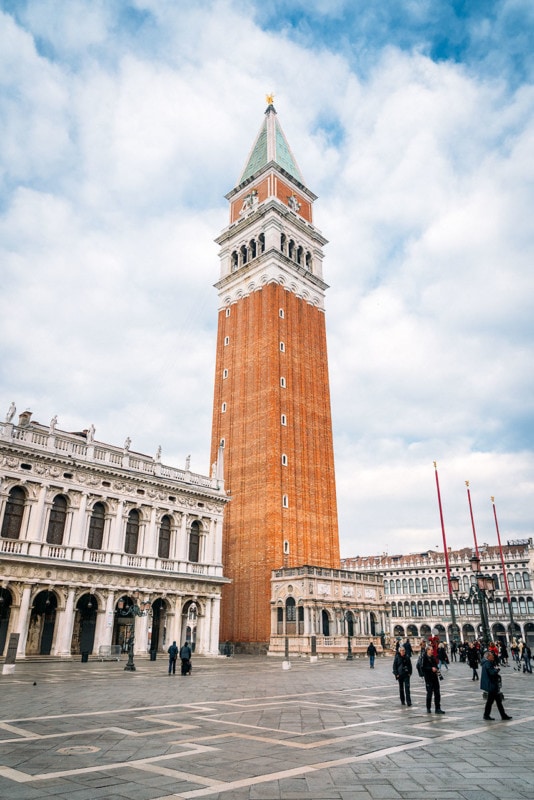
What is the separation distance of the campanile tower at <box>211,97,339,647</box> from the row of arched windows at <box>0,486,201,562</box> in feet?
26.9

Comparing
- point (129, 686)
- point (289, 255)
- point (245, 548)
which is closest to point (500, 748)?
point (129, 686)

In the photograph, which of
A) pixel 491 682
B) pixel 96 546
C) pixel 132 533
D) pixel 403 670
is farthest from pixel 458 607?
pixel 491 682

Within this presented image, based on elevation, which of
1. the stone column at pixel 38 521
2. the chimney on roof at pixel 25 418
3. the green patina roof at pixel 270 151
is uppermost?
the green patina roof at pixel 270 151

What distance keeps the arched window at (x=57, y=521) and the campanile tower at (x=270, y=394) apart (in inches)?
735

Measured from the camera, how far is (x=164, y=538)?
3978 cm

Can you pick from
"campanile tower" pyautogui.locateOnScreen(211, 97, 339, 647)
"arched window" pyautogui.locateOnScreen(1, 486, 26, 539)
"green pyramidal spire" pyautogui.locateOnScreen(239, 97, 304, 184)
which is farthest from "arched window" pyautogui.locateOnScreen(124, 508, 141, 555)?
"green pyramidal spire" pyautogui.locateOnScreen(239, 97, 304, 184)

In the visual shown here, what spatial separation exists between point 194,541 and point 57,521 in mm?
11384

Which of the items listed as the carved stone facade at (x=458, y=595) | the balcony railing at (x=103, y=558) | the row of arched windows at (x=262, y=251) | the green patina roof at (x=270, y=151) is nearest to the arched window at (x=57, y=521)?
the balcony railing at (x=103, y=558)

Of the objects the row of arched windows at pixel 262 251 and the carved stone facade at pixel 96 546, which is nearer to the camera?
the carved stone facade at pixel 96 546

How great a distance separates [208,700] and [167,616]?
24338 mm

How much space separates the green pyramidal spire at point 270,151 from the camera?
6638 cm

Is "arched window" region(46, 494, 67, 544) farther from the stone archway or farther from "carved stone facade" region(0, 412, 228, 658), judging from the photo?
the stone archway

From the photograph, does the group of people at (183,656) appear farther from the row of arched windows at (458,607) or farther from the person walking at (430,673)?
the row of arched windows at (458,607)

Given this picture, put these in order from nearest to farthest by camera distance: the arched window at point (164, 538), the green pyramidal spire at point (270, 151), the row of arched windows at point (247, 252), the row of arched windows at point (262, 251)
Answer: the arched window at point (164, 538)
the row of arched windows at point (247, 252)
the row of arched windows at point (262, 251)
the green pyramidal spire at point (270, 151)
